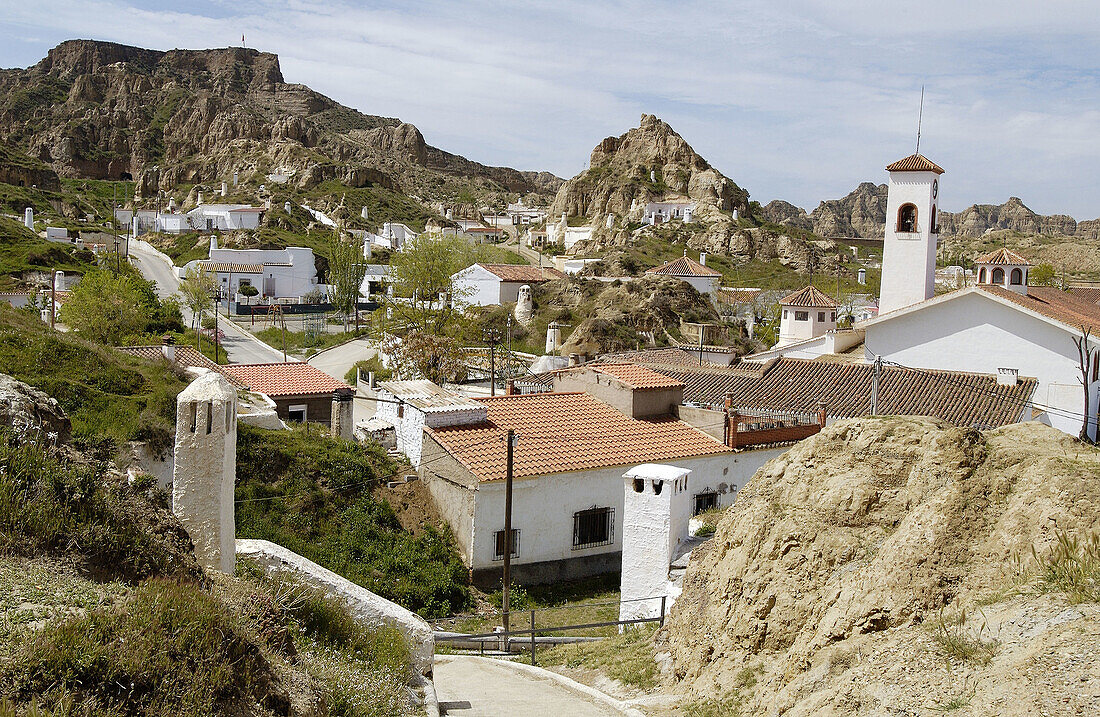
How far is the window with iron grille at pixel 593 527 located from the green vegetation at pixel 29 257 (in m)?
38.2

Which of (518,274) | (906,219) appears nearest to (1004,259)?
(906,219)

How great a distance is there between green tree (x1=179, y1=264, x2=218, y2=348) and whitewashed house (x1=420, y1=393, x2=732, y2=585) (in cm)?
3396

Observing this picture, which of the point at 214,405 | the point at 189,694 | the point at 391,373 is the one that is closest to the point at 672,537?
the point at 214,405

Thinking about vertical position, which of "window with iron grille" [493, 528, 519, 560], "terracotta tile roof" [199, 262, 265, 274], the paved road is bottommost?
"window with iron grille" [493, 528, 519, 560]

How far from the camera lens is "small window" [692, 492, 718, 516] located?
1994 centimetres

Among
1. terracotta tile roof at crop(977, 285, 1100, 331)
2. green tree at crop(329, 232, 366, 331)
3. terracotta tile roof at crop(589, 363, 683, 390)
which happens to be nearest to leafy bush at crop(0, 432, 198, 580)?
terracotta tile roof at crop(589, 363, 683, 390)

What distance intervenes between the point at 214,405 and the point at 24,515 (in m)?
2.54

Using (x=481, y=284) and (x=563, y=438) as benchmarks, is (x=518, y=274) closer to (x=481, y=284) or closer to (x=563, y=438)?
(x=481, y=284)

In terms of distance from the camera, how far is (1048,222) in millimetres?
137375

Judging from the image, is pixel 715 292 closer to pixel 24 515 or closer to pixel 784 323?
pixel 784 323

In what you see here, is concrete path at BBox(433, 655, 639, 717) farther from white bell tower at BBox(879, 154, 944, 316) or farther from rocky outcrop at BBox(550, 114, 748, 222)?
rocky outcrop at BBox(550, 114, 748, 222)

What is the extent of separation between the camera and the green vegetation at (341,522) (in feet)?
53.4

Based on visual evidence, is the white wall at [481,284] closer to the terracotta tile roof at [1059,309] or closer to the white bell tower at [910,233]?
the white bell tower at [910,233]

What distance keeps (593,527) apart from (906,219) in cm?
2390
